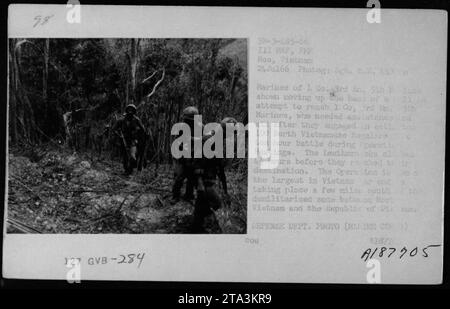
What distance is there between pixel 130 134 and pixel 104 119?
86 millimetres

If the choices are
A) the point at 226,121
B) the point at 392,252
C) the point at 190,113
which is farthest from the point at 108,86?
the point at 392,252

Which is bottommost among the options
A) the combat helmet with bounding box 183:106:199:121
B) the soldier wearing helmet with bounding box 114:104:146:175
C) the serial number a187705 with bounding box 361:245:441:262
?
the serial number a187705 with bounding box 361:245:441:262

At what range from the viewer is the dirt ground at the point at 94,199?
1530 mm

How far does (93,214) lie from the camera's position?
1.54m

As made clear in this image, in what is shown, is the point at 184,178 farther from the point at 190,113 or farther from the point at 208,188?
the point at 190,113

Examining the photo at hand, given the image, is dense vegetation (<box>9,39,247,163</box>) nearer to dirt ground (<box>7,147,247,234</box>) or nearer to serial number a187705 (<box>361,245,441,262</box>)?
dirt ground (<box>7,147,247,234</box>)

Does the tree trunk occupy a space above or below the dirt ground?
above

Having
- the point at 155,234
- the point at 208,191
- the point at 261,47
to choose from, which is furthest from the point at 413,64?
the point at 155,234

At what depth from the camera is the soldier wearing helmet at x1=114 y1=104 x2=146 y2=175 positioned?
1537 mm

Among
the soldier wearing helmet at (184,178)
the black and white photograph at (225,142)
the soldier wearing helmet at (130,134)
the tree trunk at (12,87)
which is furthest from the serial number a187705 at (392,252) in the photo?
the tree trunk at (12,87)

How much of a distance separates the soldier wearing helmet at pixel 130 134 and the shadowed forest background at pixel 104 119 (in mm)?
18

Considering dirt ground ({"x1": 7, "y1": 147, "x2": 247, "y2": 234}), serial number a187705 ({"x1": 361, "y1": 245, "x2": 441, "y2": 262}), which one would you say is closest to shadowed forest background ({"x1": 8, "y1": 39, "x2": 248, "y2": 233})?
dirt ground ({"x1": 7, "y1": 147, "x2": 247, "y2": 234})

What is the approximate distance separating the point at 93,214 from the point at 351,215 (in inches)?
28.8

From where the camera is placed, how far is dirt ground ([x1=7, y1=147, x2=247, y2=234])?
1530mm
